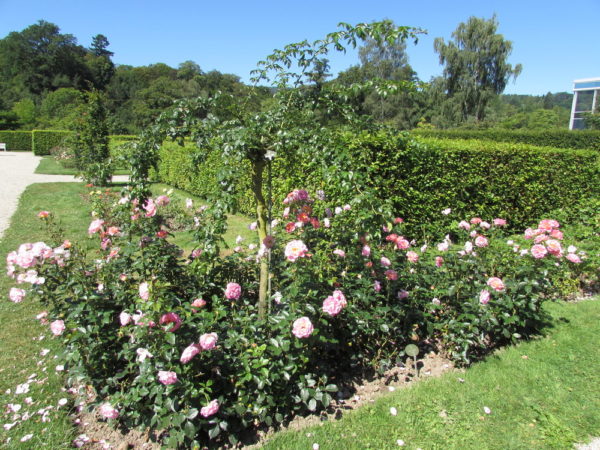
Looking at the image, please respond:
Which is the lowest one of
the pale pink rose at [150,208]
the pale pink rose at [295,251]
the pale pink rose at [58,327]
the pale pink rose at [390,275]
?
the pale pink rose at [58,327]

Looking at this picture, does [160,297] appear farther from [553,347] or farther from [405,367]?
[553,347]

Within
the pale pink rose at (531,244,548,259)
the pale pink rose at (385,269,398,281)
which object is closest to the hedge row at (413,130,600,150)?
the pale pink rose at (531,244,548,259)

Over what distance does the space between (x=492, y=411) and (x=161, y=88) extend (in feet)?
177

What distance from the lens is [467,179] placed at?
599cm

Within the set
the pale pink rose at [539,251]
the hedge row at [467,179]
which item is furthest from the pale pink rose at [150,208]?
the pale pink rose at [539,251]

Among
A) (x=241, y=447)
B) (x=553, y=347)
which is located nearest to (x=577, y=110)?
(x=553, y=347)

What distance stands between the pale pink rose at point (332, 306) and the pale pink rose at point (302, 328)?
165 mm

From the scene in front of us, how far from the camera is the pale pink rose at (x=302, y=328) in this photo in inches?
78.2

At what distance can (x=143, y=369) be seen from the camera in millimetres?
1932

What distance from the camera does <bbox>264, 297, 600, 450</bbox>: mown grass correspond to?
6.76 ft

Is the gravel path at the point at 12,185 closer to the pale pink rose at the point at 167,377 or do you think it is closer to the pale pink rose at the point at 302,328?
the pale pink rose at the point at 167,377

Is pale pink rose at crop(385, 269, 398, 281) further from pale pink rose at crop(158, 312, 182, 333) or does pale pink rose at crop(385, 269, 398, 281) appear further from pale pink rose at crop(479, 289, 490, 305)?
pale pink rose at crop(158, 312, 182, 333)

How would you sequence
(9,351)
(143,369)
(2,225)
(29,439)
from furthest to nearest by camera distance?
(2,225) < (9,351) < (29,439) < (143,369)

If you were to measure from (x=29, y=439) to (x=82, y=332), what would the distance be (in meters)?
0.64
